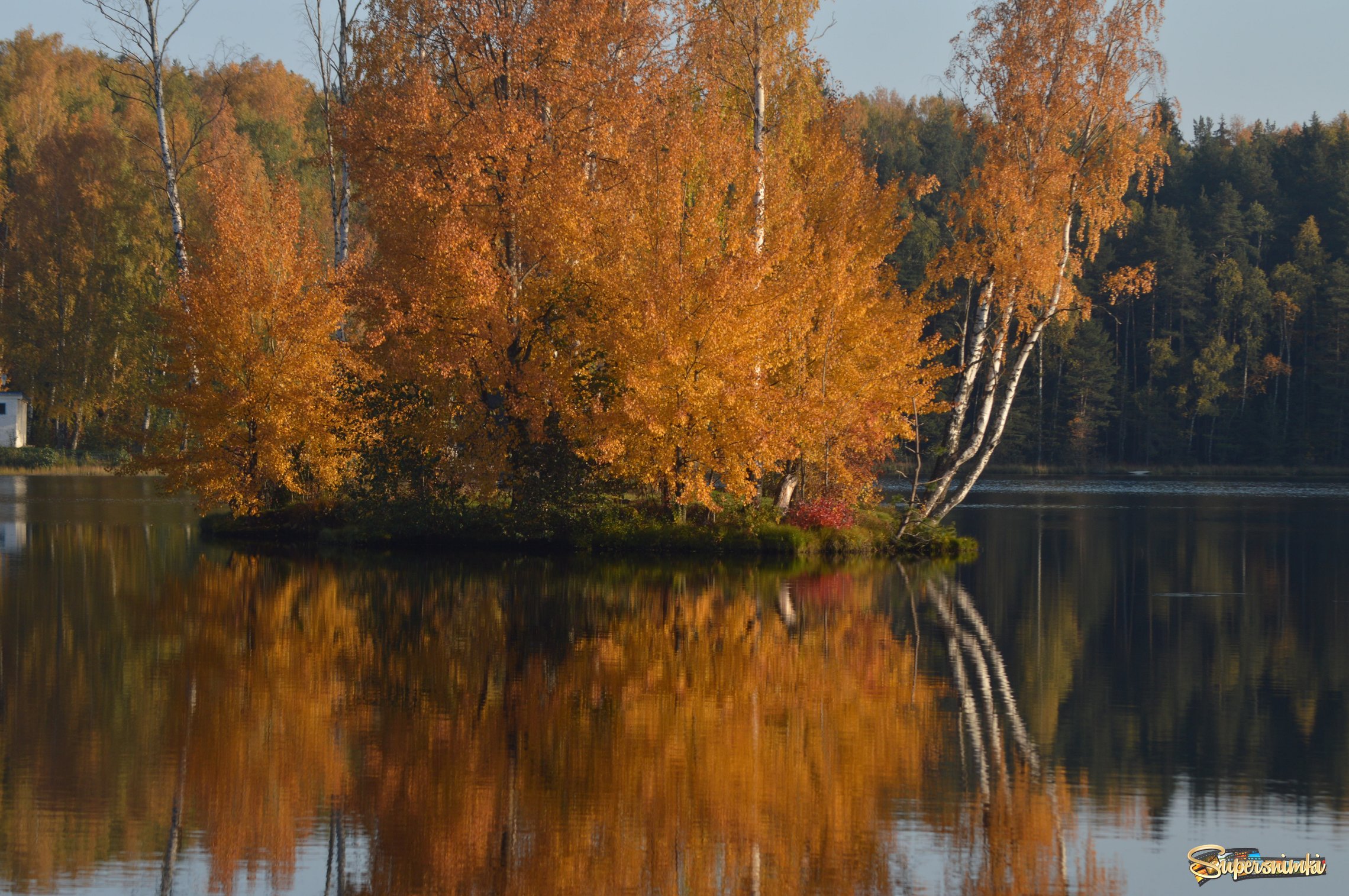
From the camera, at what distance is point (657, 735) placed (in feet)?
31.1

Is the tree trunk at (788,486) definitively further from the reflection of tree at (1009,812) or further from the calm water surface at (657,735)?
the reflection of tree at (1009,812)

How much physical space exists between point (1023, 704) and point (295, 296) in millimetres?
20448

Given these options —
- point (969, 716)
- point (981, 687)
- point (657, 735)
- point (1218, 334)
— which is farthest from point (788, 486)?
point (1218, 334)

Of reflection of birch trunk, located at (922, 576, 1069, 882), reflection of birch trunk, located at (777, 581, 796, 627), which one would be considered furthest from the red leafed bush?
reflection of birch trunk, located at (922, 576, 1069, 882)

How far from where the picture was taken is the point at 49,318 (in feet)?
195

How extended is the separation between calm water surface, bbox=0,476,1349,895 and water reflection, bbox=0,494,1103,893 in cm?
3

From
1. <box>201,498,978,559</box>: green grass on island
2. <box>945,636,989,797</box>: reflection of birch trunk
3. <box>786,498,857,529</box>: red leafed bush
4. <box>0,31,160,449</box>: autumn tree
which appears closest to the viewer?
<box>945,636,989,797</box>: reflection of birch trunk

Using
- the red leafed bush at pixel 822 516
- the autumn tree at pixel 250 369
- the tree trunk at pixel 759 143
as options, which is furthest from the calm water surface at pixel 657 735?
the tree trunk at pixel 759 143

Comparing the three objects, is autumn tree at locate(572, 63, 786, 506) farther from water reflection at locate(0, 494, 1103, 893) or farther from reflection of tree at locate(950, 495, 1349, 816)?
water reflection at locate(0, 494, 1103, 893)

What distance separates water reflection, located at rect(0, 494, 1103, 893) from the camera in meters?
6.74

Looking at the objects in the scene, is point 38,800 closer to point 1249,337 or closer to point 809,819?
point 809,819

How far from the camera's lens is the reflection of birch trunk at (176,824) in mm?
6512

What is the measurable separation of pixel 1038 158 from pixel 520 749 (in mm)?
20070

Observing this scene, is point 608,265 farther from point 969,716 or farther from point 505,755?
point 505,755
